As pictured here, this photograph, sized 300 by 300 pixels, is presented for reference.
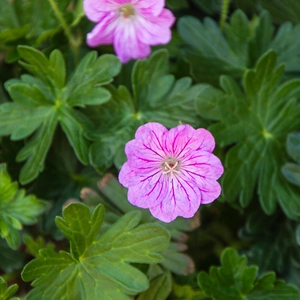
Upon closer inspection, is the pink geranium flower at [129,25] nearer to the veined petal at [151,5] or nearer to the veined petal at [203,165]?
the veined petal at [151,5]

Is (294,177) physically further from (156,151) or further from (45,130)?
(45,130)

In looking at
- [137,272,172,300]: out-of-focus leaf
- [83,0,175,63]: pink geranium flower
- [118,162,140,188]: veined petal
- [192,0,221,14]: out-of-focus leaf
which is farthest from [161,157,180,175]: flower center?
[192,0,221,14]: out-of-focus leaf

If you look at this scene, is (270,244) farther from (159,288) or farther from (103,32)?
(103,32)

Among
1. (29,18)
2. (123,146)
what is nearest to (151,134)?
(123,146)

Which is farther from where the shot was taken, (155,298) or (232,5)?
(232,5)

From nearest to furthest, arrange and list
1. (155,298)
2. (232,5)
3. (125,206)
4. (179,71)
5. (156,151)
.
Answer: (156,151) < (155,298) < (125,206) < (179,71) < (232,5)

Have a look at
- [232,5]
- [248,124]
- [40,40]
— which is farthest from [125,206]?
[232,5]

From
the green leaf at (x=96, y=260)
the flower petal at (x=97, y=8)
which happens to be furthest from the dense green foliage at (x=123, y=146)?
the flower petal at (x=97, y=8)
